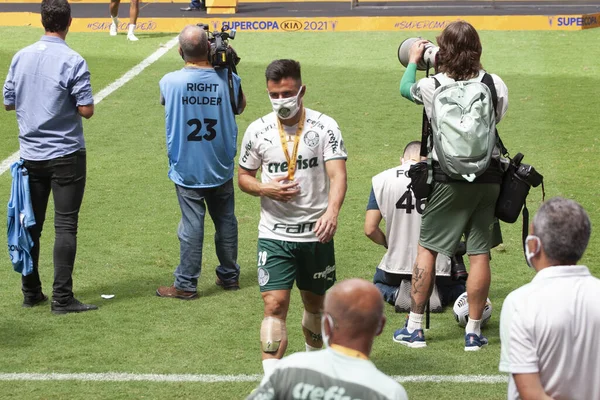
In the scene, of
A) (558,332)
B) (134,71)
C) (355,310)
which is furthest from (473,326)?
(134,71)

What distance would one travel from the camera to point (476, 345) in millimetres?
7336

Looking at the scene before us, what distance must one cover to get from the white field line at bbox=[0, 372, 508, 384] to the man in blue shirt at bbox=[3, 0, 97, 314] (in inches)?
52.9

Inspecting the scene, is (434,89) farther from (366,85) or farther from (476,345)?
(366,85)

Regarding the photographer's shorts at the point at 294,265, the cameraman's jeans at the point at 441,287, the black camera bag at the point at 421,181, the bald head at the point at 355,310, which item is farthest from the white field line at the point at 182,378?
the bald head at the point at 355,310

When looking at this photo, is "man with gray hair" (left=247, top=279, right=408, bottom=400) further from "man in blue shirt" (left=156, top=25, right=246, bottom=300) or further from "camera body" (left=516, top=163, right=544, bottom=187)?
"man in blue shirt" (left=156, top=25, right=246, bottom=300)

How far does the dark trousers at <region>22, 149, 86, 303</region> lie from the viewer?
26.4 feet

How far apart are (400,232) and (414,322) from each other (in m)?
0.91

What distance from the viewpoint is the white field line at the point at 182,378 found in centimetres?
682

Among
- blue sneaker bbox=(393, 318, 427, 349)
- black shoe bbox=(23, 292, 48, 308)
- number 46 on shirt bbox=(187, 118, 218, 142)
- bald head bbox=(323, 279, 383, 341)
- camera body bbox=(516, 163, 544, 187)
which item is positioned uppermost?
number 46 on shirt bbox=(187, 118, 218, 142)

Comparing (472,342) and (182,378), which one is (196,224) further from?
(472,342)

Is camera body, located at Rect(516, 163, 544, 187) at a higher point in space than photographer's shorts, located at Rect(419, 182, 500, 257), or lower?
higher

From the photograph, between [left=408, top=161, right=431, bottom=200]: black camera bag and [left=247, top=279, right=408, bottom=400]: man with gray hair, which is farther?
[left=408, top=161, right=431, bottom=200]: black camera bag

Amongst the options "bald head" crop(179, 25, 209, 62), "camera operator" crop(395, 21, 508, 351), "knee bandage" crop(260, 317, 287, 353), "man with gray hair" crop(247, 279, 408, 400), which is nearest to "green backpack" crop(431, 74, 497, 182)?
"camera operator" crop(395, 21, 508, 351)

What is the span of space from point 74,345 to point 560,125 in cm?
923
